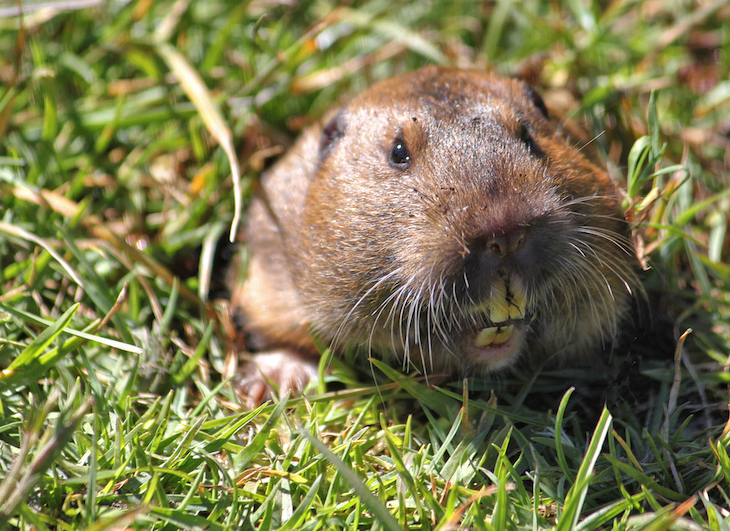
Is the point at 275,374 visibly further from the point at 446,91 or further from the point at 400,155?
the point at 446,91

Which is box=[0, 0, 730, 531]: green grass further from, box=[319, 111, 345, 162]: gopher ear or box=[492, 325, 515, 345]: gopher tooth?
box=[319, 111, 345, 162]: gopher ear

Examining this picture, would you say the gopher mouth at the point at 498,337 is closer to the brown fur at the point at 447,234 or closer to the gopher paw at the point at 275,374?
the brown fur at the point at 447,234

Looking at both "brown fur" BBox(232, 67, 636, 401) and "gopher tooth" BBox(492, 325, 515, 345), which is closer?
"brown fur" BBox(232, 67, 636, 401)

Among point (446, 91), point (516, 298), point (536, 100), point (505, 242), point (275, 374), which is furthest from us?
point (275, 374)

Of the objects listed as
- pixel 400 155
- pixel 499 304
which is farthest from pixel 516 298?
Answer: pixel 400 155

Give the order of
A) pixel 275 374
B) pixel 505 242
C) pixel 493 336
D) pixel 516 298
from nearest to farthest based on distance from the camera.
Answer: pixel 505 242, pixel 516 298, pixel 493 336, pixel 275 374

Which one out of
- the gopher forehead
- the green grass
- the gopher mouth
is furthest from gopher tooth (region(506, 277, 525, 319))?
the gopher forehead

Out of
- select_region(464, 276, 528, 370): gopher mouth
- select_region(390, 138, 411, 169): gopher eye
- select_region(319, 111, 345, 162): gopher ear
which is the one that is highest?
select_region(319, 111, 345, 162): gopher ear

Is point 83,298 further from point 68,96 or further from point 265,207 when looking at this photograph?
point 68,96
